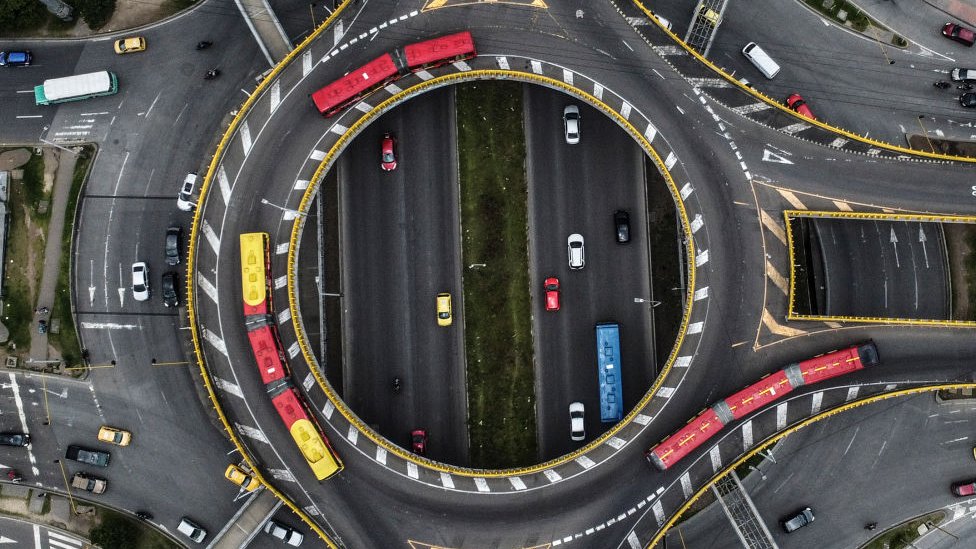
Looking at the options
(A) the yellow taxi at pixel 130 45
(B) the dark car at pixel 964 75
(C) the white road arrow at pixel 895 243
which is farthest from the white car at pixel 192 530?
(B) the dark car at pixel 964 75

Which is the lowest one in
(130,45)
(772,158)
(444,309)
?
(444,309)

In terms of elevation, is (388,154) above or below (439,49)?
below

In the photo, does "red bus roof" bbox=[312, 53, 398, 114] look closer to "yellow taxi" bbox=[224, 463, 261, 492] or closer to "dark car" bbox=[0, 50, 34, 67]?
"dark car" bbox=[0, 50, 34, 67]

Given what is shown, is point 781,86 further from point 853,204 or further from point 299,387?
point 299,387

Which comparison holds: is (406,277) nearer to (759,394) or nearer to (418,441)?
(418,441)

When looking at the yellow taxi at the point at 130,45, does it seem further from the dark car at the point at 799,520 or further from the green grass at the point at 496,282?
the dark car at the point at 799,520

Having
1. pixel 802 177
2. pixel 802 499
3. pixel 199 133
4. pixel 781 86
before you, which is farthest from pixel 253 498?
pixel 781 86

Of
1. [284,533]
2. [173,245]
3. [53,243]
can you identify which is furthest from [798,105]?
[53,243]

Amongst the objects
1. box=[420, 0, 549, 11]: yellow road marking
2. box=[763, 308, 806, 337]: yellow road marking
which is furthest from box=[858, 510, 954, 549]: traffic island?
box=[420, 0, 549, 11]: yellow road marking
